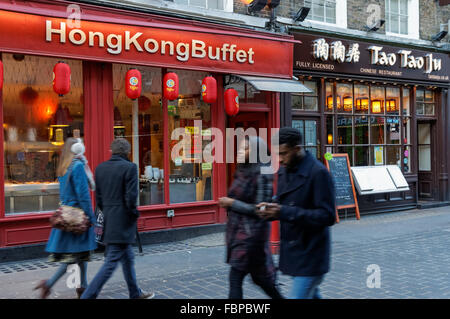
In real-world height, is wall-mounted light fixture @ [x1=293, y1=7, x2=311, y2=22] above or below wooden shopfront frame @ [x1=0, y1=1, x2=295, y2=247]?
above

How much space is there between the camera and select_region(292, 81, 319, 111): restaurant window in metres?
11.9

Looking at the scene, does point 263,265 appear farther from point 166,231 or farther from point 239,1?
point 239,1

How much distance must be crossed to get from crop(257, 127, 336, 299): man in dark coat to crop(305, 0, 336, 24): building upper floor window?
9.31 meters

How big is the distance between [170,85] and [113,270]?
4975 millimetres

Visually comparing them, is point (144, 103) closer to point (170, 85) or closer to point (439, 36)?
point (170, 85)

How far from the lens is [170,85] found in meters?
9.40

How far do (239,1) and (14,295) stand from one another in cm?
757

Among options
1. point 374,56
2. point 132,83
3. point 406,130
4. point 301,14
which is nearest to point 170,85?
point 132,83

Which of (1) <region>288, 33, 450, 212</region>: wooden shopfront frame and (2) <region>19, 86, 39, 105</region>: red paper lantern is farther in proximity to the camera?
(1) <region>288, 33, 450, 212</region>: wooden shopfront frame

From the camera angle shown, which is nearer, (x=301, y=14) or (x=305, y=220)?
(x=305, y=220)

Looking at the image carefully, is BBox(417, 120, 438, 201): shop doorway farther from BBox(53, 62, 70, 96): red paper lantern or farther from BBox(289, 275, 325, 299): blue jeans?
BBox(289, 275, 325, 299): blue jeans

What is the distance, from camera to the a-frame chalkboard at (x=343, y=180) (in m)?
12.0

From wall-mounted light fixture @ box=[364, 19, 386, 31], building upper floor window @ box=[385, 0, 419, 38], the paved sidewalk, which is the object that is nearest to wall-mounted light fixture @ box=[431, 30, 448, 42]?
building upper floor window @ box=[385, 0, 419, 38]

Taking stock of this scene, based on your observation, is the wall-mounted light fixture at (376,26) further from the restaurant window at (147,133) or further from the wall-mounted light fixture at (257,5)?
the restaurant window at (147,133)
